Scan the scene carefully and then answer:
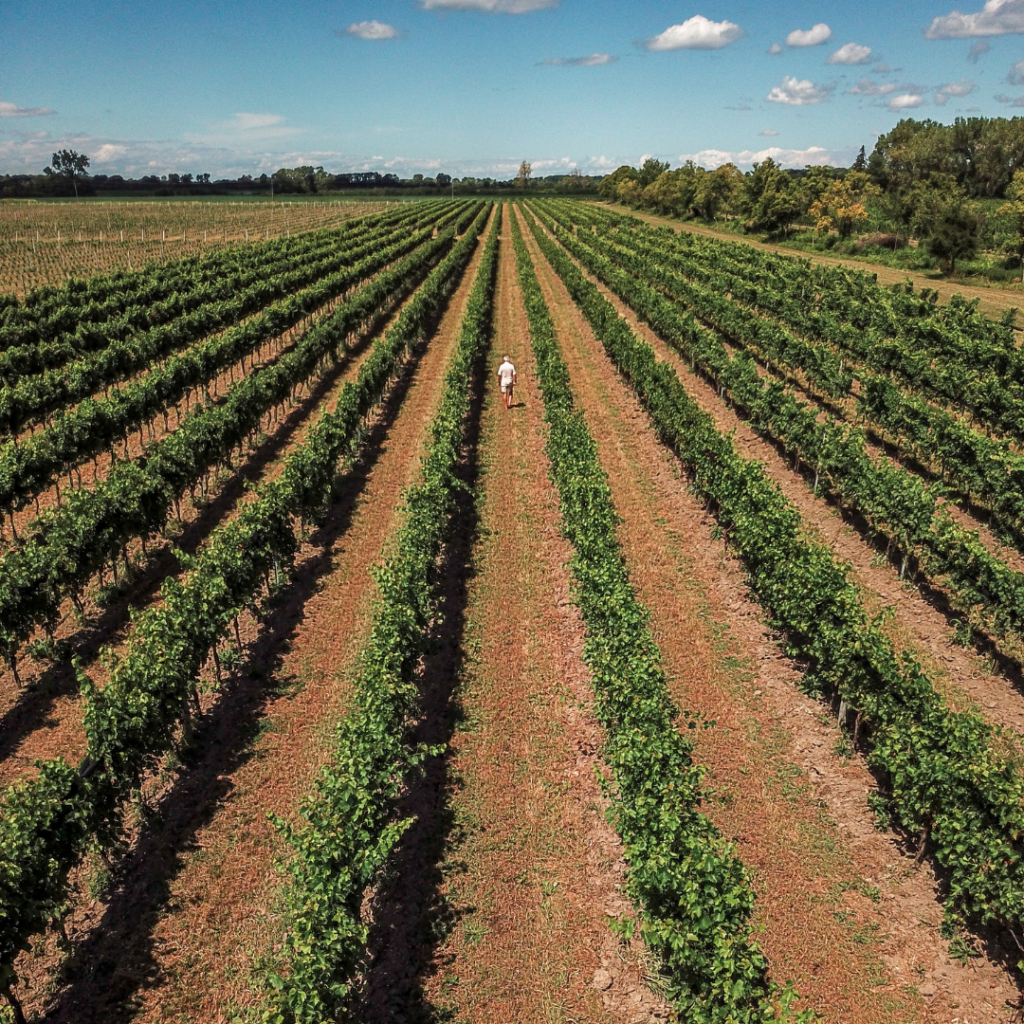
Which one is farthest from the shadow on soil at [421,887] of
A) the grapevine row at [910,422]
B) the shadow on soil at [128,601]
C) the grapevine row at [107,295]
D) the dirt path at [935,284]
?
the dirt path at [935,284]

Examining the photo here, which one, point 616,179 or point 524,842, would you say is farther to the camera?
point 616,179

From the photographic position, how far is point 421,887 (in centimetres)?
980

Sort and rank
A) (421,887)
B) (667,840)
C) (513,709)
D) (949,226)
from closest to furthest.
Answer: (667,840)
(421,887)
(513,709)
(949,226)

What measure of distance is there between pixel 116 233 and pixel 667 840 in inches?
3443

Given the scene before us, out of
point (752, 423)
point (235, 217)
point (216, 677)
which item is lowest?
point (216, 677)

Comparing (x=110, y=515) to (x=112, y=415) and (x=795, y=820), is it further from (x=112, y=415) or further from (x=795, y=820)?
(x=795, y=820)

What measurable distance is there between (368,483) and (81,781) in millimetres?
13511

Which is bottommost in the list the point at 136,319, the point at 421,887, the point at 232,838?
the point at 421,887

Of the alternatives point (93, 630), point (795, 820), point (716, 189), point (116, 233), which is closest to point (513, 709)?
point (795, 820)

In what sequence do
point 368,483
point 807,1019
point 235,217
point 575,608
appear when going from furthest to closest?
point 235,217 → point 368,483 → point 575,608 → point 807,1019

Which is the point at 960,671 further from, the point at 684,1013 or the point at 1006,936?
the point at 684,1013

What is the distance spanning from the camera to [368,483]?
21938 mm

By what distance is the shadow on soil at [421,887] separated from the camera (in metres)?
8.44

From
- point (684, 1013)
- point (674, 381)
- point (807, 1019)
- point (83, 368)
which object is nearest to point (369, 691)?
point (684, 1013)
